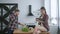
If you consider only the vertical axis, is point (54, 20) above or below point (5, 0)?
below

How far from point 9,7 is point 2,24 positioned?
767 mm

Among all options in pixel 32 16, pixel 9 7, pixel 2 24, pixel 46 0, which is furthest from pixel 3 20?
pixel 46 0

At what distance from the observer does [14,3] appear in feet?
20.5

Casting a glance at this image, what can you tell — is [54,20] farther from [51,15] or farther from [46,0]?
[46,0]

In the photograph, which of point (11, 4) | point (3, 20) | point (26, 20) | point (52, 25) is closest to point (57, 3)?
point (52, 25)

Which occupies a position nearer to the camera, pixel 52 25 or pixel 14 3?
pixel 52 25

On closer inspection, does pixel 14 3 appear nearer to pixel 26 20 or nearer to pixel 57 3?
pixel 26 20

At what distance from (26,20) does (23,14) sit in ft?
0.91

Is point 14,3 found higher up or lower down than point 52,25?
higher up

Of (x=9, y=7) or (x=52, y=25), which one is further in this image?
(x=9, y=7)

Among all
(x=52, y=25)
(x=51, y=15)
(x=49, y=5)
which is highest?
(x=49, y=5)

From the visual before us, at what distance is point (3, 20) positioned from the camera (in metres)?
6.31

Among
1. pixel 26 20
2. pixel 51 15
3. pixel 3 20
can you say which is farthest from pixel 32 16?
pixel 3 20

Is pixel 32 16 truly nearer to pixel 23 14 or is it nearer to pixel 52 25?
pixel 23 14
